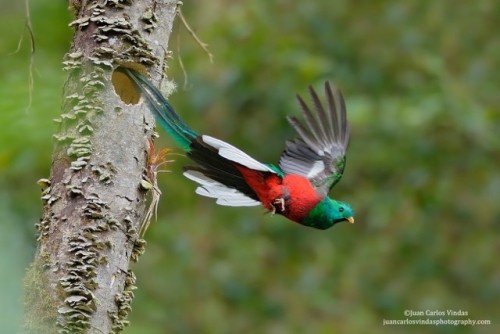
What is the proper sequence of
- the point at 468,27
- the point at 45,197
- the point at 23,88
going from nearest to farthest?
the point at 23,88 → the point at 45,197 → the point at 468,27

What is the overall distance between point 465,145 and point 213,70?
2.14m

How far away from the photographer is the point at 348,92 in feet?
21.7

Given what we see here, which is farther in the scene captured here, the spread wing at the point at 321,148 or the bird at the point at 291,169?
the spread wing at the point at 321,148

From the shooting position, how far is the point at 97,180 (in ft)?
7.25

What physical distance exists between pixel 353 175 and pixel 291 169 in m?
3.57

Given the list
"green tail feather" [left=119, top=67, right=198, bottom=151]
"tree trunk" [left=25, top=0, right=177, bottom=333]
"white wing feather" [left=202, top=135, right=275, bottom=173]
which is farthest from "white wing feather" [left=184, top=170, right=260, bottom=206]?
"tree trunk" [left=25, top=0, right=177, bottom=333]

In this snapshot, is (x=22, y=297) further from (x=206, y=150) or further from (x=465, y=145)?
(x=465, y=145)

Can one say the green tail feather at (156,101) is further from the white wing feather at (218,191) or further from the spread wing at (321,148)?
the spread wing at (321,148)

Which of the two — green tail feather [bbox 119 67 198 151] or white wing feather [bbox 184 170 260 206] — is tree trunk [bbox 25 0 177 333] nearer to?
green tail feather [bbox 119 67 198 151]

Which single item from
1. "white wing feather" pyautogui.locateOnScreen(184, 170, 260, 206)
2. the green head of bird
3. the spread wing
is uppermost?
the spread wing

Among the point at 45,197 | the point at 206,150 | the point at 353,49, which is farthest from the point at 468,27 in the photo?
the point at 45,197

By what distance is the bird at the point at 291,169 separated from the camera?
2682 mm

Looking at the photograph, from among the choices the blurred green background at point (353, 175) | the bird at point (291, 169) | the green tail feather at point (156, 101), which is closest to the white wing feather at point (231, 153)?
the bird at point (291, 169)

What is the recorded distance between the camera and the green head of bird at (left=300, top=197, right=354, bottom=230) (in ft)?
10.4
